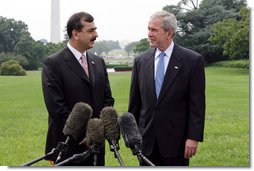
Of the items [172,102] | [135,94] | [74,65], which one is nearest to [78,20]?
[74,65]

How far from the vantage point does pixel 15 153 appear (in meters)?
3.77

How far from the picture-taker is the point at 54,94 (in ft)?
6.55

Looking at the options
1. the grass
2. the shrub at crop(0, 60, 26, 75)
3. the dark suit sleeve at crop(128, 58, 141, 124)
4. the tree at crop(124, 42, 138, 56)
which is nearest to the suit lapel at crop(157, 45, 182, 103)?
the dark suit sleeve at crop(128, 58, 141, 124)

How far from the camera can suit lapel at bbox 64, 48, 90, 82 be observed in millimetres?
2092

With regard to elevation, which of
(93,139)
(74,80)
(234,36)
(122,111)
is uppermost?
(234,36)

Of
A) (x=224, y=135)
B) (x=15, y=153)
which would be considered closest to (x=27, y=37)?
(x=15, y=153)

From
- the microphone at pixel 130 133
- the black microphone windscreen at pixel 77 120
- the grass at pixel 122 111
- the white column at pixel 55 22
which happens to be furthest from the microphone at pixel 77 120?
the white column at pixel 55 22

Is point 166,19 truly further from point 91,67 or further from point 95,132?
point 95,132

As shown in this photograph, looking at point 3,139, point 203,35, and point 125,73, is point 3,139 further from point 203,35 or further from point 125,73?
point 203,35

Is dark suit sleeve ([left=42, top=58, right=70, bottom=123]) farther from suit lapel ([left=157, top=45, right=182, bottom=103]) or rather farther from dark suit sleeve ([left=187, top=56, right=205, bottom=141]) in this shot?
dark suit sleeve ([left=187, top=56, right=205, bottom=141])

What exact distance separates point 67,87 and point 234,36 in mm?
1534

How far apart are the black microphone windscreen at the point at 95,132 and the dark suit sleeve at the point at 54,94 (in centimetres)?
39

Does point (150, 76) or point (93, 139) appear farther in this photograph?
point (150, 76)

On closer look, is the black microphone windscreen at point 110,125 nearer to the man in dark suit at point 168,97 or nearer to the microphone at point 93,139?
the microphone at point 93,139
